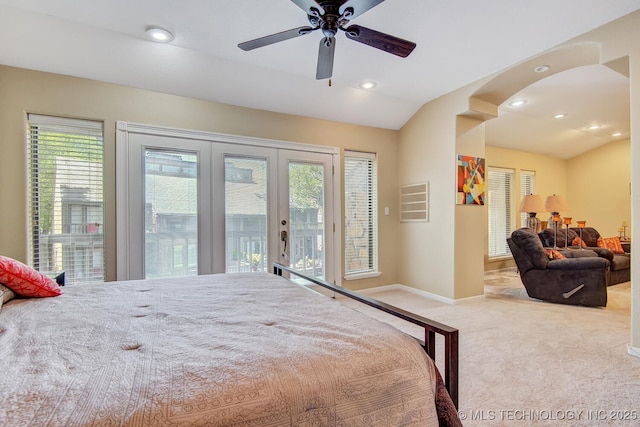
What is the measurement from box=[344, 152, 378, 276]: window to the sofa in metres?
3.14

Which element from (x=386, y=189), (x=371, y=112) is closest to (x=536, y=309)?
(x=386, y=189)

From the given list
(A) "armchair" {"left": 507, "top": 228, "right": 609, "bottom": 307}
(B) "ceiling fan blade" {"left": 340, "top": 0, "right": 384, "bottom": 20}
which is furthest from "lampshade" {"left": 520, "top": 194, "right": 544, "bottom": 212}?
(B) "ceiling fan blade" {"left": 340, "top": 0, "right": 384, "bottom": 20}

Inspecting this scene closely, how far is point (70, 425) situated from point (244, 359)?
→ 0.42m

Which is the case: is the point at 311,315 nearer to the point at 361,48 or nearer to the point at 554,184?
the point at 361,48

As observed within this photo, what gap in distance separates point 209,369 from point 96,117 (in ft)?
9.92

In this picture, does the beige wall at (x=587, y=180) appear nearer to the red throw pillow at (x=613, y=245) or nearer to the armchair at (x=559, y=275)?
the red throw pillow at (x=613, y=245)

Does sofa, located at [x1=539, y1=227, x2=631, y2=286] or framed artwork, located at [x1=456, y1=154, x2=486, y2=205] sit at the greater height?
framed artwork, located at [x1=456, y1=154, x2=486, y2=205]

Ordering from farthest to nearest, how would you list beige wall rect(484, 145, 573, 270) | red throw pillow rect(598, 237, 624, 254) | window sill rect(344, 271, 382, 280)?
1. beige wall rect(484, 145, 573, 270)
2. red throw pillow rect(598, 237, 624, 254)
3. window sill rect(344, 271, 382, 280)

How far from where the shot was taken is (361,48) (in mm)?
2793

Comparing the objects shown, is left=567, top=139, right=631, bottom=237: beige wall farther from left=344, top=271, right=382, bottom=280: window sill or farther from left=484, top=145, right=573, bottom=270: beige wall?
left=344, top=271, right=382, bottom=280: window sill

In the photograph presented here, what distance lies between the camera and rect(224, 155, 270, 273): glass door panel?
3.50 metres

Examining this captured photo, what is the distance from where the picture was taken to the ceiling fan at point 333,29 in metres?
1.69

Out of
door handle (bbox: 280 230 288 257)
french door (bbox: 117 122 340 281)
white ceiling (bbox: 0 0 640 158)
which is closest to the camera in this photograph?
white ceiling (bbox: 0 0 640 158)

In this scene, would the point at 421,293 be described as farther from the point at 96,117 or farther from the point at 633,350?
the point at 96,117
